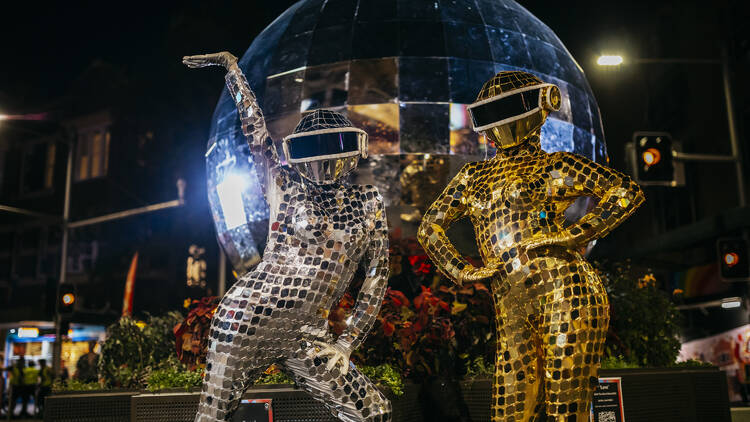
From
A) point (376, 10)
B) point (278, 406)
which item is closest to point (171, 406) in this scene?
point (278, 406)

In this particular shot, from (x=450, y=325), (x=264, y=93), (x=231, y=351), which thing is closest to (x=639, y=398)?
(x=450, y=325)

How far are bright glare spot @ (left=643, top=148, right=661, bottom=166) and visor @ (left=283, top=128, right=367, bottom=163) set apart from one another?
6616 mm

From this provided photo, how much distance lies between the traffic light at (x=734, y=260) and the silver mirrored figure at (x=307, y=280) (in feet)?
22.6

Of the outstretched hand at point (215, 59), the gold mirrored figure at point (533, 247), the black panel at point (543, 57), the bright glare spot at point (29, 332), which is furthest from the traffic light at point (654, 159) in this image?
the bright glare spot at point (29, 332)

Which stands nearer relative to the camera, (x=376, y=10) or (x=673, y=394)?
(x=673, y=394)

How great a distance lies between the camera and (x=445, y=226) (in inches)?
185

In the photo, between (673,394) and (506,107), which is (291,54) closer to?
(506,107)

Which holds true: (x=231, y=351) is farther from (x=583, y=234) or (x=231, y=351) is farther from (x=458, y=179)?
(x=583, y=234)

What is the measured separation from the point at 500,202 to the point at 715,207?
656 inches

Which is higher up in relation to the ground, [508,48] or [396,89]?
[508,48]

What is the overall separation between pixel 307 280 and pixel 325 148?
2.72ft

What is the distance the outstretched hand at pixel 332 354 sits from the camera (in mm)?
4168

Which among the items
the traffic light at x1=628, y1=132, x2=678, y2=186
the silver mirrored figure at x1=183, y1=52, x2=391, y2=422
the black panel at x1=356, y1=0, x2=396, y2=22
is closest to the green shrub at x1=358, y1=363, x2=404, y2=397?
the silver mirrored figure at x1=183, y1=52, x2=391, y2=422

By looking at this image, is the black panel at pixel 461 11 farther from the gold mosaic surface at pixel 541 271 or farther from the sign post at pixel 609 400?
the sign post at pixel 609 400
